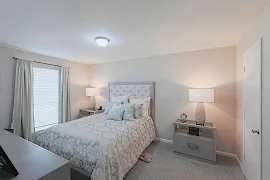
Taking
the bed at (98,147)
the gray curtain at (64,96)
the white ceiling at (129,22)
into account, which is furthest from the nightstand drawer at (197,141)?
the gray curtain at (64,96)

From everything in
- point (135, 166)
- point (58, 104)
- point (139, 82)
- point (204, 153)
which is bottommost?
point (135, 166)

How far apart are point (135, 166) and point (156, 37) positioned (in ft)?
7.80

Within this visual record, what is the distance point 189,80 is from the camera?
321cm

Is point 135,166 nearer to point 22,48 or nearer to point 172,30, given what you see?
point 172,30

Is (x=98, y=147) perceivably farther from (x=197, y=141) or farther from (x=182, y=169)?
(x=197, y=141)

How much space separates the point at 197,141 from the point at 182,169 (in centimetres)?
62

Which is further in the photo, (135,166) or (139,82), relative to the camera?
(139,82)

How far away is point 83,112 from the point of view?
461cm

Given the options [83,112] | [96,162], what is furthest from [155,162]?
[83,112]

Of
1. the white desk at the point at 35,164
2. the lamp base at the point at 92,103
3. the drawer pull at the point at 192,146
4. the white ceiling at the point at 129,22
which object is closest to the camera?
the white desk at the point at 35,164

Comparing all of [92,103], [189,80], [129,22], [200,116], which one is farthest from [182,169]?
[92,103]

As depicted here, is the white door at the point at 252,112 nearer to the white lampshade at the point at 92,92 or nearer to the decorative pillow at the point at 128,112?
the decorative pillow at the point at 128,112

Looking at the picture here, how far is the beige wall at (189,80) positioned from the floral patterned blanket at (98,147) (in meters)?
1.29

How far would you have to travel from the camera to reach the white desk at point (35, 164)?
80 centimetres
